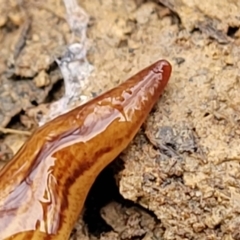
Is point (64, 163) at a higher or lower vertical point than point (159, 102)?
lower

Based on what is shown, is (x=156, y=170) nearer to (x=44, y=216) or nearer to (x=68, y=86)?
(x=44, y=216)

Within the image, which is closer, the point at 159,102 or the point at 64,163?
the point at 64,163

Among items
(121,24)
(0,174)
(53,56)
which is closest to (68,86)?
(53,56)
